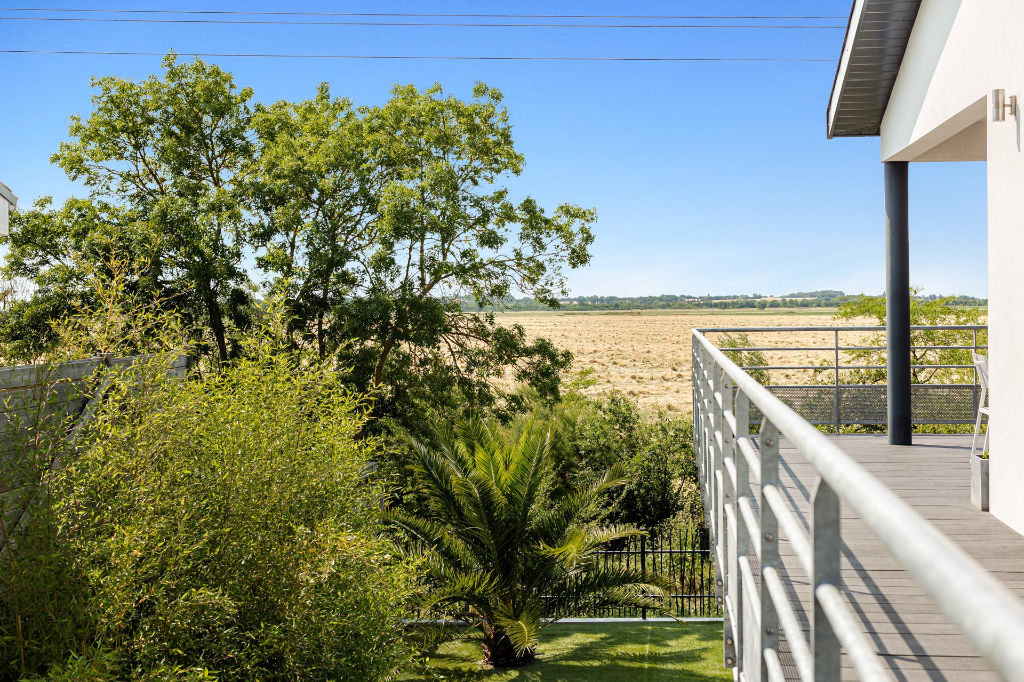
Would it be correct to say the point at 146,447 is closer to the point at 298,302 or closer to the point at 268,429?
the point at 268,429

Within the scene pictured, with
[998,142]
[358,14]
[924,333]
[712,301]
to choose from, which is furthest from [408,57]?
[712,301]

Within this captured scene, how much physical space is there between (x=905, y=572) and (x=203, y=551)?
16.1 feet

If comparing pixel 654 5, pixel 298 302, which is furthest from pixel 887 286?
pixel 654 5

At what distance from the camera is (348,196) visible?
1741cm

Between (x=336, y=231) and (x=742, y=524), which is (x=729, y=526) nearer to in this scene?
(x=742, y=524)

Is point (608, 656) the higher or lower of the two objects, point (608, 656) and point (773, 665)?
the lower

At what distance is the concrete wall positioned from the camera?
4.31 meters

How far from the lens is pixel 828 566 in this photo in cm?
116

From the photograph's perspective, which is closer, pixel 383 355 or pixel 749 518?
pixel 749 518

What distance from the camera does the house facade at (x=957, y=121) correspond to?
437cm

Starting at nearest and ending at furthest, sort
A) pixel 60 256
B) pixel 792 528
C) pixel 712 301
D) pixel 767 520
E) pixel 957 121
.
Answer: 1. pixel 792 528
2. pixel 767 520
3. pixel 957 121
4. pixel 60 256
5. pixel 712 301

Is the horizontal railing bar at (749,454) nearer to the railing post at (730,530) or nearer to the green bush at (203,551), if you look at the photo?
the railing post at (730,530)

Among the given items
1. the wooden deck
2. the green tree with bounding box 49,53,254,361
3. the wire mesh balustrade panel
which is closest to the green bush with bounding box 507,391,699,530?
the green tree with bounding box 49,53,254,361

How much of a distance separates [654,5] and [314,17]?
21.4 meters
